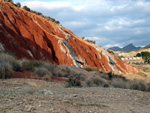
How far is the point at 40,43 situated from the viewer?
95.8 ft

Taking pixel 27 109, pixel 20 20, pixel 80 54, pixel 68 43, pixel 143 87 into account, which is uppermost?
pixel 20 20

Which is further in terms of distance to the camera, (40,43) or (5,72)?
(40,43)

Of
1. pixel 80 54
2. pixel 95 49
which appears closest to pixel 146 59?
pixel 95 49

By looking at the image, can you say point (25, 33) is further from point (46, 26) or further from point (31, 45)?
point (46, 26)

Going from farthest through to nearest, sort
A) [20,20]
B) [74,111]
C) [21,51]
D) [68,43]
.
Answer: [68,43] → [20,20] → [21,51] → [74,111]

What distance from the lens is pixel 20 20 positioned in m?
30.1

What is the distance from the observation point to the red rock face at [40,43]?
2452cm

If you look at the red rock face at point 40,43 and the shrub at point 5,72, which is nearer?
the shrub at point 5,72

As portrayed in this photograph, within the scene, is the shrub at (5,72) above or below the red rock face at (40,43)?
below

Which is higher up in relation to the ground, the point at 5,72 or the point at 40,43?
the point at 40,43

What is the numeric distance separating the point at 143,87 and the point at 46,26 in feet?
79.8

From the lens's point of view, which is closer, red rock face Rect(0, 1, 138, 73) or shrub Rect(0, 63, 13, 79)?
shrub Rect(0, 63, 13, 79)

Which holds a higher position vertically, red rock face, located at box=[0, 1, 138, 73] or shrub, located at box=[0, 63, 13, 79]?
red rock face, located at box=[0, 1, 138, 73]

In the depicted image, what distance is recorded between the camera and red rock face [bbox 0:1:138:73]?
965 inches
